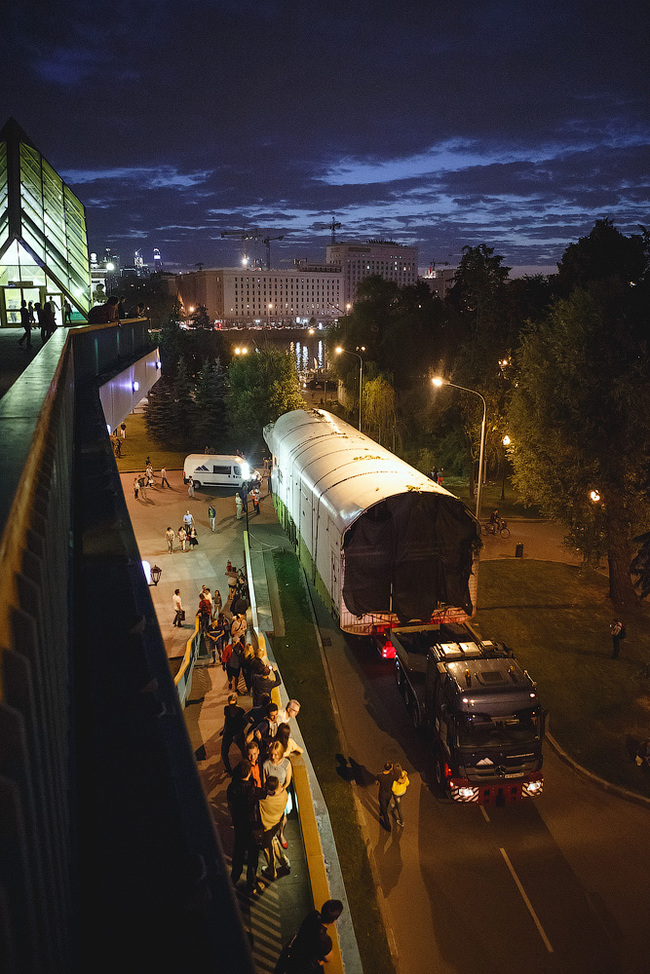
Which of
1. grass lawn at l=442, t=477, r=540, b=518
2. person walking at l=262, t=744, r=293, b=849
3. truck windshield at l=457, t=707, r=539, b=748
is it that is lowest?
grass lawn at l=442, t=477, r=540, b=518

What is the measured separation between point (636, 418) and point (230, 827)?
14.3m

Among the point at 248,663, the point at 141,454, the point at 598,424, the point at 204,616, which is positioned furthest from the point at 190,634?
the point at 141,454

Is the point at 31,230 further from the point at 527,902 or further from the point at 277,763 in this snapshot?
the point at 527,902

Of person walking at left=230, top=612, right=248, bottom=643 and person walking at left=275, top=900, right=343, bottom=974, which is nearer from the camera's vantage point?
person walking at left=275, top=900, right=343, bottom=974

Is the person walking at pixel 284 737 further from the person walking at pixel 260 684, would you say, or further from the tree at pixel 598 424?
the tree at pixel 598 424

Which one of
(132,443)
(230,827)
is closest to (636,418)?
(230,827)

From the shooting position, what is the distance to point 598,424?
18.9 meters

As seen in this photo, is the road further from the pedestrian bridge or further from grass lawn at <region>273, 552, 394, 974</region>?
the pedestrian bridge

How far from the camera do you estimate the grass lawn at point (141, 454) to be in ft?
146

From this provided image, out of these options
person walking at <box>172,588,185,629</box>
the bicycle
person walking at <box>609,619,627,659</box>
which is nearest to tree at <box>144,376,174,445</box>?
the bicycle

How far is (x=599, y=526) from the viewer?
19.2m

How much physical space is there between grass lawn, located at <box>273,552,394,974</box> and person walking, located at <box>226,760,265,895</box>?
1798 mm

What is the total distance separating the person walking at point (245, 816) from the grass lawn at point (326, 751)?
1798 mm

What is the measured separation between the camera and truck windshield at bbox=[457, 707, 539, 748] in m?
11.2
